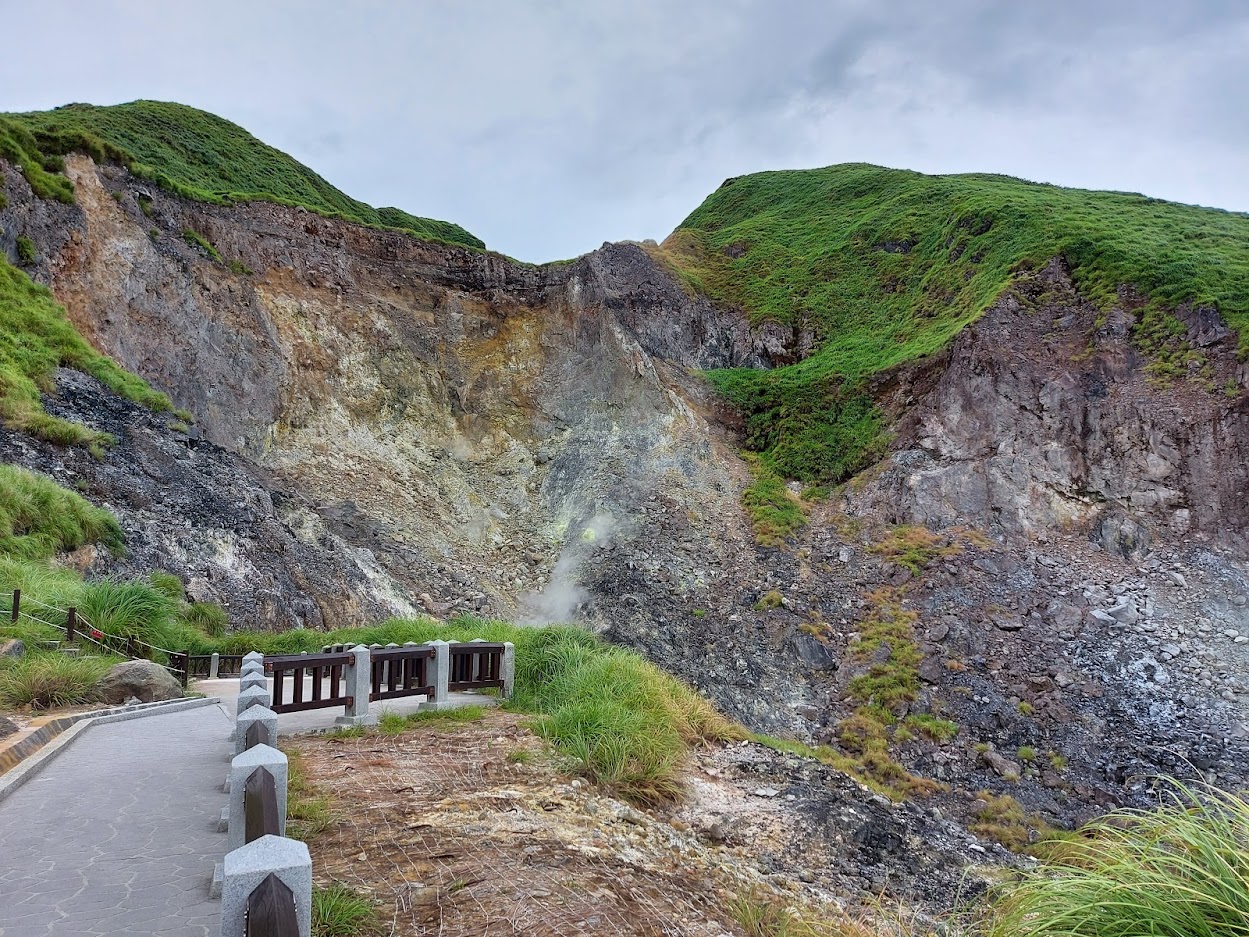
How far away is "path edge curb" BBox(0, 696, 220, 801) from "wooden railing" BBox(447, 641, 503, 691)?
11.1 feet

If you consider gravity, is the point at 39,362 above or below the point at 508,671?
above


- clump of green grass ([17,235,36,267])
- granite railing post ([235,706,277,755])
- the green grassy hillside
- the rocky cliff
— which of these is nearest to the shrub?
the rocky cliff

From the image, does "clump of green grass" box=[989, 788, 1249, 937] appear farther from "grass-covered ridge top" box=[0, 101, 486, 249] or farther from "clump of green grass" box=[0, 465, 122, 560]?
"grass-covered ridge top" box=[0, 101, 486, 249]

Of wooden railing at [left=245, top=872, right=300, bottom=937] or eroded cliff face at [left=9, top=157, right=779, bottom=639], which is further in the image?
eroded cliff face at [left=9, top=157, right=779, bottom=639]

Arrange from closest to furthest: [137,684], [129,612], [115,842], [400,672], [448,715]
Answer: [115,842]
[448,715]
[137,684]
[400,672]
[129,612]

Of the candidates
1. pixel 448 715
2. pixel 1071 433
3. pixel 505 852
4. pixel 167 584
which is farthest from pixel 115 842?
pixel 1071 433

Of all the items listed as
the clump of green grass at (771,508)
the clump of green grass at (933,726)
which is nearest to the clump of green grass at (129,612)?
the clump of green grass at (933,726)

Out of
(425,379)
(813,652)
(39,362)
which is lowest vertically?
(813,652)

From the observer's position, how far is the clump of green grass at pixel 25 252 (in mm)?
19344

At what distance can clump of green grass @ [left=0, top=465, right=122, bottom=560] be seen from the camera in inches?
484

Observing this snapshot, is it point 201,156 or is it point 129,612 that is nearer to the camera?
point 129,612

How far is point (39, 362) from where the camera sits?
16.7m

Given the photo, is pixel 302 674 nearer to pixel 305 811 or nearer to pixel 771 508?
pixel 305 811

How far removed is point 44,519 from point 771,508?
62.3 ft
